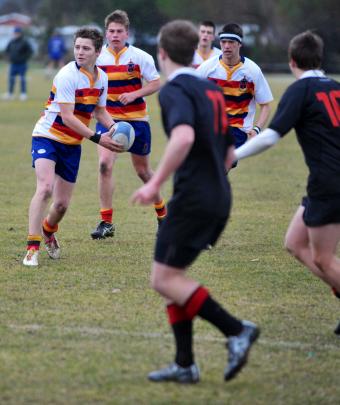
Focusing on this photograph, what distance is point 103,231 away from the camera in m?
9.96

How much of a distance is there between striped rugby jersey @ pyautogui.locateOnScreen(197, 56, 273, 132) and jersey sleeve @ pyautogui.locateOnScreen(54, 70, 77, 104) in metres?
1.78

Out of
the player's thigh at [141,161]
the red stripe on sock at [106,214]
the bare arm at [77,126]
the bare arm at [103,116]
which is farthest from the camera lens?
the player's thigh at [141,161]

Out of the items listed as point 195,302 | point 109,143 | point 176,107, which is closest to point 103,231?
point 109,143

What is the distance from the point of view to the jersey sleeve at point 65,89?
27.1 feet

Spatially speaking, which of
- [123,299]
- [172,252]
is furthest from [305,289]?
[172,252]

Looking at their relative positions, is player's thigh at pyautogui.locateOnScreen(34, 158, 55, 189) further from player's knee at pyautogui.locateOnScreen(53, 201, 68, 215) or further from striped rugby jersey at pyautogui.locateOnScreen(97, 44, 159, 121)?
striped rugby jersey at pyautogui.locateOnScreen(97, 44, 159, 121)

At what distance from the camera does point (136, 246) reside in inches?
375

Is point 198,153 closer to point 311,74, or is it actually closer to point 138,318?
point 311,74

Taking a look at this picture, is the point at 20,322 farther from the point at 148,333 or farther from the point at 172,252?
the point at 172,252

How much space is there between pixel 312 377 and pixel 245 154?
4.46 ft

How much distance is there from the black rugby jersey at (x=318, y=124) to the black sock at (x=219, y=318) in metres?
1.10

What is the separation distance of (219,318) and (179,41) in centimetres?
151

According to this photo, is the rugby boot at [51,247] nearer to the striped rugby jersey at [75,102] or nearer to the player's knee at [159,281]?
the striped rugby jersey at [75,102]

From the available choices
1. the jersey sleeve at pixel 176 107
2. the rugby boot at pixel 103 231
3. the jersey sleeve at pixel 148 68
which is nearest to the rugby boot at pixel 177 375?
the jersey sleeve at pixel 176 107
